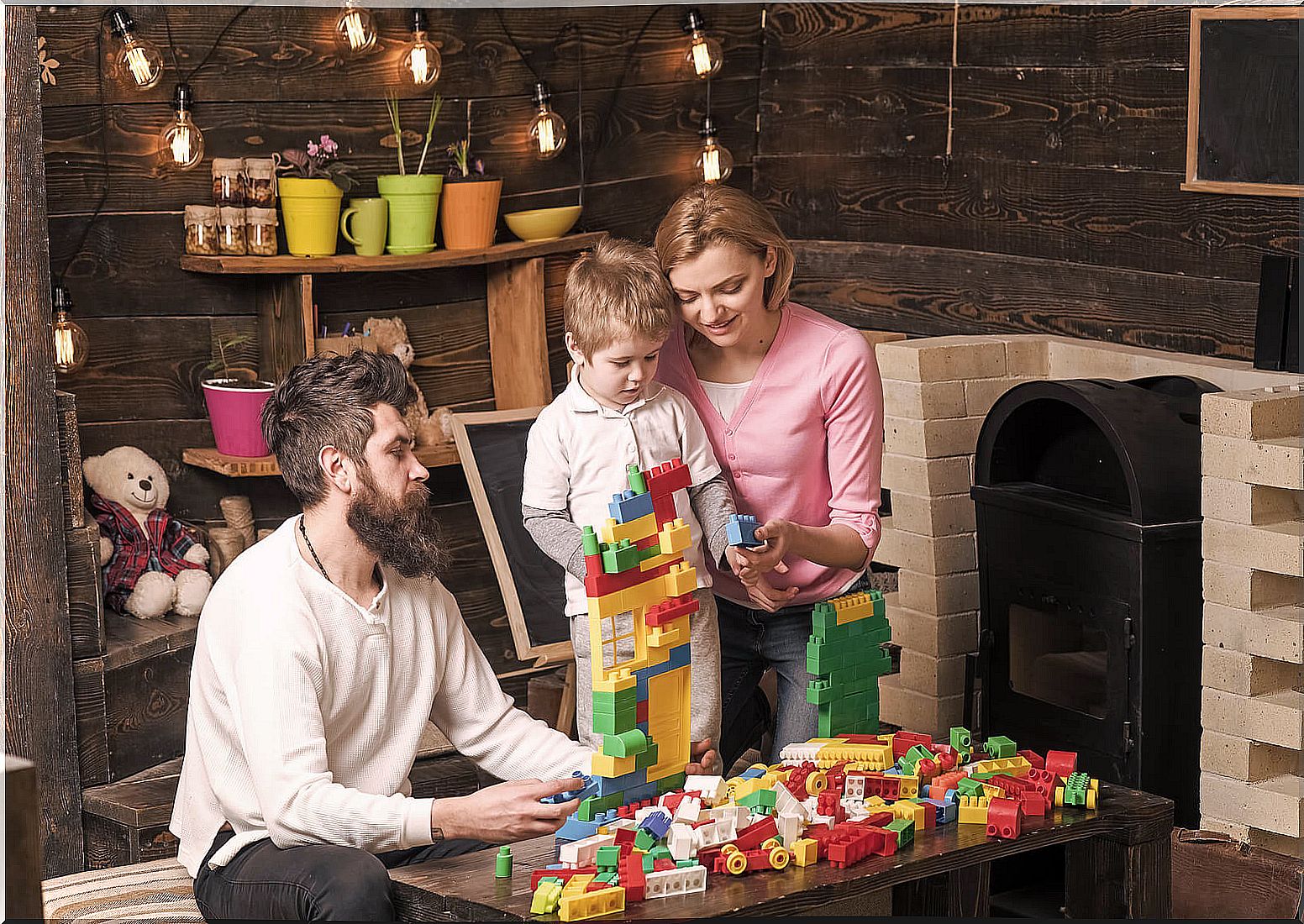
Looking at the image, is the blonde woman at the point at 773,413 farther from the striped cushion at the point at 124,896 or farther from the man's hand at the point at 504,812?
the striped cushion at the point at 124,896

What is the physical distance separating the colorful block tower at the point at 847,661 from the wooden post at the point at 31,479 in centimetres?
172

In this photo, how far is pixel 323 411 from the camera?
2.34m

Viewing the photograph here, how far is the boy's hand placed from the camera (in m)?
2.39

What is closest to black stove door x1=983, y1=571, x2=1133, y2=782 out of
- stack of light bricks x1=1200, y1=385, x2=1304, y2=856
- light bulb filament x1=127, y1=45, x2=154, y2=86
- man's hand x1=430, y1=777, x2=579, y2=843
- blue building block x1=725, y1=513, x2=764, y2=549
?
stack of light bricks x1=1200, y1=385, x2=1304, y2=856

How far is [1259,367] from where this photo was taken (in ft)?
11.4

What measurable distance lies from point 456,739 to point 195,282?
76.5 inches

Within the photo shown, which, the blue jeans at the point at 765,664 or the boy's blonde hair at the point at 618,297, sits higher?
the boy's blonde hair at the point at 618,297

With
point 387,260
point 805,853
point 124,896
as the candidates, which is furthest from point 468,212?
point 805,853

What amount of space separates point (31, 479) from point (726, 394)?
1.57 metres

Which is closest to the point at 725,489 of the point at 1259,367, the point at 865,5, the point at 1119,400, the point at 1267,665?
the point at 1119,400

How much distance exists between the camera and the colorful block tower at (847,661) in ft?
8.26

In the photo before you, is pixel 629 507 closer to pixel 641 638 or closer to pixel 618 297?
pixel 641 638

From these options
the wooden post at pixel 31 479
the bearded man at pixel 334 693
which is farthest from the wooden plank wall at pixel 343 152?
the bearded man at pixel 334 693

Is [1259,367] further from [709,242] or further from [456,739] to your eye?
[456,739]
